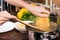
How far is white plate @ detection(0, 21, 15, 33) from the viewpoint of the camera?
0.80m

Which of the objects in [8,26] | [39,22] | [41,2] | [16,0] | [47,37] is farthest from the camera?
[41,2]

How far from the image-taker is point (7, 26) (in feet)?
2.80

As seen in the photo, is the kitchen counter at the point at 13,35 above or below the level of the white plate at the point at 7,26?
below

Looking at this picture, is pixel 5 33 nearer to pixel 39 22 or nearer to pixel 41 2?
pixel 39 22

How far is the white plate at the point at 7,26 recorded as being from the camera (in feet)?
2.63

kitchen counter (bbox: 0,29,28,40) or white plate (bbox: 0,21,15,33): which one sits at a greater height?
white plate (bbox: 0,21,15,33)

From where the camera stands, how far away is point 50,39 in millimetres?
618

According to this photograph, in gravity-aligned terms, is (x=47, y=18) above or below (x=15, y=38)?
above

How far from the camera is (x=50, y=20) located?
0.74 metres

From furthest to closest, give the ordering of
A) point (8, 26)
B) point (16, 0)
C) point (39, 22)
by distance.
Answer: point (16, 0), point (8, 26), point (39, 22)

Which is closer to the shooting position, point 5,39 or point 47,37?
point 47,37

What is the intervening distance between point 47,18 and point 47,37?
0.14 metres

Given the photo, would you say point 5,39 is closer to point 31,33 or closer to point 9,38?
point 9,38

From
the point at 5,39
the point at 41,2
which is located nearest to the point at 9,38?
the point at 5,39
